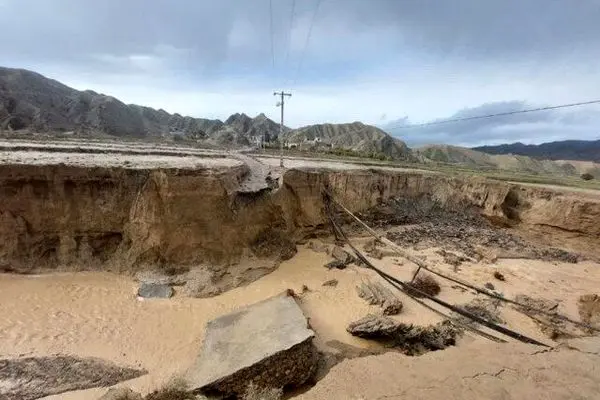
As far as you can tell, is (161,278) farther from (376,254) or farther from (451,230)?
(451,230)

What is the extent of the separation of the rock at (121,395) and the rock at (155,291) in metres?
4.23

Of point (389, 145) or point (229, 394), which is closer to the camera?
point (229, 394)

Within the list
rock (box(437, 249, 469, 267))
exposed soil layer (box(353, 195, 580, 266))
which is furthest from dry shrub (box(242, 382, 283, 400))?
exposed soil layer (box(353, 195, 580, 266))

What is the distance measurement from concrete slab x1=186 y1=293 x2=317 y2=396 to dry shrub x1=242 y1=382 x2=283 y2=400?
0.29 m

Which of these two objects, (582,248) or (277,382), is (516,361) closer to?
A: (277,382)

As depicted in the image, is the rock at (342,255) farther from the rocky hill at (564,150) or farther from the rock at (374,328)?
the rocky hill at (564,150)

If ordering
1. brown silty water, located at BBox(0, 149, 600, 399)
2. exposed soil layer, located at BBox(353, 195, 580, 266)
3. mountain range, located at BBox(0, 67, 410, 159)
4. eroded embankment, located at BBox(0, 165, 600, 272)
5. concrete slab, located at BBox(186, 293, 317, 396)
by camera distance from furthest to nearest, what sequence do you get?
mountain range, located at BBox(0, 67, 410, 159) → exposed soil layer, located at BBox(353, 195, 580, 266) → eroded embankment, located at BBox(0, 165, 600, 272) → brown silty water, located at BBox(0, 149, 600, 399) → concrete slab, located at BBox(186, 293, 317, 396)

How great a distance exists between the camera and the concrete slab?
26.2 ft

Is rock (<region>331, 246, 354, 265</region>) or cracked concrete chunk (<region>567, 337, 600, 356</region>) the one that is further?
rock (<region>331, 246, 354, 265</region>)

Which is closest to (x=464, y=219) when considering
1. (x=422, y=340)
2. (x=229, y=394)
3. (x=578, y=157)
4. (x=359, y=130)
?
(x=422, y=340)

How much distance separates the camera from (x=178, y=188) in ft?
44.6

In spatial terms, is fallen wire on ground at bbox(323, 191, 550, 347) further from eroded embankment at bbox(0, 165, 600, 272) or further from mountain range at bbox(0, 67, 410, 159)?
mountain range at bbox(0, 67, 410, 159)

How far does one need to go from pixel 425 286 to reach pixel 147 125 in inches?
2097

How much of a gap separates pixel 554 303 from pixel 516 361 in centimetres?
927
